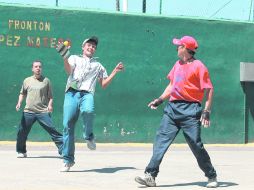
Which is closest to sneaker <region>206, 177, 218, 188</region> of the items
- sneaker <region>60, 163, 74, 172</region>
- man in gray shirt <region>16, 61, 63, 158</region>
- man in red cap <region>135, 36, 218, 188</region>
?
man in red cap <region>135, 36, 218, 188</region>

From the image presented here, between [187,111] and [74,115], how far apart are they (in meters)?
1.88

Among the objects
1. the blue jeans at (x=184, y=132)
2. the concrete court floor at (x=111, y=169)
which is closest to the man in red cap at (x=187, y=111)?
the blue jeans at (x=184, y=132)

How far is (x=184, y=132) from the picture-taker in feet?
27.6

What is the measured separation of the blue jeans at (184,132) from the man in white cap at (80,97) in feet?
4.42

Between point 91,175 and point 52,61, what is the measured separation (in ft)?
19.8

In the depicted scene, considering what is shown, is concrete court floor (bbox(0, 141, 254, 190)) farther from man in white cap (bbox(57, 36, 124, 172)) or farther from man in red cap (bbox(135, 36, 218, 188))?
man in white cap (bbox(57, 36, 124, 172))

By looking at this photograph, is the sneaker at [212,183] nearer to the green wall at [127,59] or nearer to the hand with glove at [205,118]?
the hand with glove at [205,118]

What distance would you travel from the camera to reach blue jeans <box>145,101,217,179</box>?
834 cm

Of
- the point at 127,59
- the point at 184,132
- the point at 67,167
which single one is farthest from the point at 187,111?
the point at 127,59

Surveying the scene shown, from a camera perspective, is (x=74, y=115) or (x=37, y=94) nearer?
(x=74, y=115)

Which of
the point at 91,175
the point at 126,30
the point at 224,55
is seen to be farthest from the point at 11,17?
the point at 91,175

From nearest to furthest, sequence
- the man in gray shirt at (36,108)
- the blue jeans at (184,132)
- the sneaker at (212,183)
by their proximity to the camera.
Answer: the blue jeans at (184,132) < the sneaker at (212,183) < the man in gray shirt at (36,108)

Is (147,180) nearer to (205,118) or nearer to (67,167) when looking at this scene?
(205,118)

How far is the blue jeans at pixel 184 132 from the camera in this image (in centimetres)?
834
